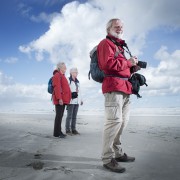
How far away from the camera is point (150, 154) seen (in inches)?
173

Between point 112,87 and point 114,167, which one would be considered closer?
point 114,167

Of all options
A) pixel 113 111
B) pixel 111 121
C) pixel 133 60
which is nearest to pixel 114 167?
pixel 111 121

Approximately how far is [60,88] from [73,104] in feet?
3.56

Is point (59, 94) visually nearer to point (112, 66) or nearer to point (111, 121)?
point (111, 121)

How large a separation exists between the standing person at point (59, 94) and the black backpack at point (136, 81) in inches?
117

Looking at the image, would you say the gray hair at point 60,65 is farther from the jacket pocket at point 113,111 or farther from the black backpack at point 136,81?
the jacket pocket at point 113,111

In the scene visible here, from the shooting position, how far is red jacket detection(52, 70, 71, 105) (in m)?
6.60

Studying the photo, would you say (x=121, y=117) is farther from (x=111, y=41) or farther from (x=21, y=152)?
(x=21, y=152)

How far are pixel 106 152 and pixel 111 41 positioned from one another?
5.19 feet

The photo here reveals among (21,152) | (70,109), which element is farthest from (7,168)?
(70,109)

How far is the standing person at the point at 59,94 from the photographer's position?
21.6 ft

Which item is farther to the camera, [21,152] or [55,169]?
[21,152]

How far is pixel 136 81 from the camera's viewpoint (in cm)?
390

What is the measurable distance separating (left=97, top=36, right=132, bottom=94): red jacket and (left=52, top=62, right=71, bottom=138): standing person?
3.06m
